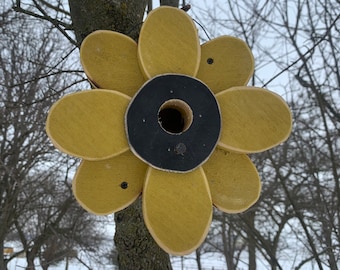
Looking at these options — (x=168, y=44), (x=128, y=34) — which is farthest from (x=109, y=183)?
(x=128, y=34)

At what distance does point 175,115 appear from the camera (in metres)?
1.17

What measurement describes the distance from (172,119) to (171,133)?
0.14 meters

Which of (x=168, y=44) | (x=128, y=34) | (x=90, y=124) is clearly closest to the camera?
(x=90, y=124)

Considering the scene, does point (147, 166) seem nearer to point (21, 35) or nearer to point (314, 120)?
point (314, 120)

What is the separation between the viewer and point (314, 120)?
4.24 meters

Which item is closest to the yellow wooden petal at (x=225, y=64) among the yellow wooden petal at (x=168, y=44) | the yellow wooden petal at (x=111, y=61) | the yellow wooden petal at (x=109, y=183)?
the yellow wooden petal at (x=168, y=44)

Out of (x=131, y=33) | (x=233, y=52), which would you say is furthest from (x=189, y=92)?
(x=131, y=33)

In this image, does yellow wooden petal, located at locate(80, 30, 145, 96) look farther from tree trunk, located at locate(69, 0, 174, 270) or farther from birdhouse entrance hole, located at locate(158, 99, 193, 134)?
tree trunk, located at locate(69, 0, 174, 270)

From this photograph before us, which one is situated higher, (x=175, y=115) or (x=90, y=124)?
(x=175, y=115)

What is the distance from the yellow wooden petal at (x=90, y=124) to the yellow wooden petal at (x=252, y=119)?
275 mm

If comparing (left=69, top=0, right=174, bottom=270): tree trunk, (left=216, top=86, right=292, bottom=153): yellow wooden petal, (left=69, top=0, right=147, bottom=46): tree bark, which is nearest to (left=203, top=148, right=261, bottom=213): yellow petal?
(left=216, top=86, right=292, bottom=153): yellow wooden petal

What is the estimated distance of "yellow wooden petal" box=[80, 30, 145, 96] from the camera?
1.03 meters

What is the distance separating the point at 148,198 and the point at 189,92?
0.29 metres

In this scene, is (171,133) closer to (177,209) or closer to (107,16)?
(177,209)
